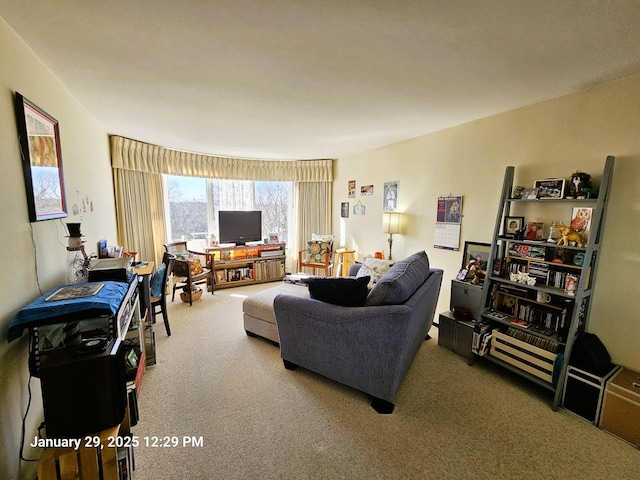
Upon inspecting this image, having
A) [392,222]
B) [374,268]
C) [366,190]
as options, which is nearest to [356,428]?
[374,268]

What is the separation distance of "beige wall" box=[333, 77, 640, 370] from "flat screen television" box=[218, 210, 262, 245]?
8.57 ft

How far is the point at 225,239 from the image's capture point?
4758mm

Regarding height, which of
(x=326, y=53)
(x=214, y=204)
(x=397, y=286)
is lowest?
(x=397, y=286)

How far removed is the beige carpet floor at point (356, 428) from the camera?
4.89ft

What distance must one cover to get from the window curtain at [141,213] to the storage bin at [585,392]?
5.08 m

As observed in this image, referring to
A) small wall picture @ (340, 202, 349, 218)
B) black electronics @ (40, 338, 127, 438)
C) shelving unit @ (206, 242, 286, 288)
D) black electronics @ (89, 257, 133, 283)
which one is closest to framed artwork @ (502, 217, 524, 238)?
small wall picture @ (340, 202, 349, 218)

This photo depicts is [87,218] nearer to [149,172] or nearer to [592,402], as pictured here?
[149,172]

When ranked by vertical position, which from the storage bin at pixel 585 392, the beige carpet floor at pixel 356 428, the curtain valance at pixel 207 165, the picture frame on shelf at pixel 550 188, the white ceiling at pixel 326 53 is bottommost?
the beige carpet floor at pixel 356 428

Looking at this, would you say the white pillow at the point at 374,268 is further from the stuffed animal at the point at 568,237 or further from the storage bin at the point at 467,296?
the stuffed animal at the point at 568,237

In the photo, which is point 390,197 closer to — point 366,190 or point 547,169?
point 366,190

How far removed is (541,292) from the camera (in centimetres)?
214

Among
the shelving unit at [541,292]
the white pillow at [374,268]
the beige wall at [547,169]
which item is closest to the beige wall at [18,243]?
the white pillow at [374,268]

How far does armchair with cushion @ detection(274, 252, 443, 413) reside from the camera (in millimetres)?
1783

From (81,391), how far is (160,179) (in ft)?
12.8
